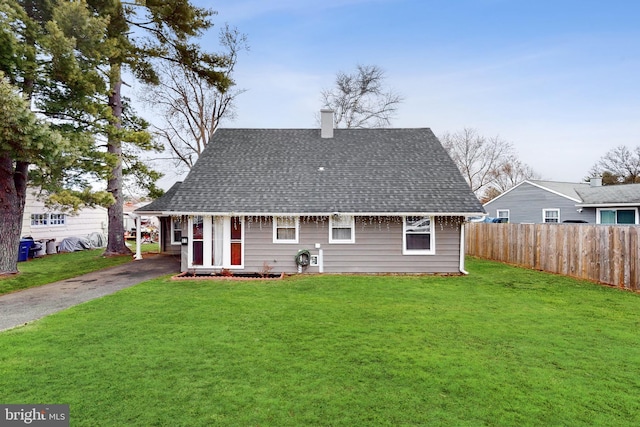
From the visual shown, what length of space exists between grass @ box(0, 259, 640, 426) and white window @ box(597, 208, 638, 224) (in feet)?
43.6

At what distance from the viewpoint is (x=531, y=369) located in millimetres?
4316

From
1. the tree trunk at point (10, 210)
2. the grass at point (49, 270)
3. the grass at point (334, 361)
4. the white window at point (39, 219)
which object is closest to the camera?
the grass at point (334, 361)

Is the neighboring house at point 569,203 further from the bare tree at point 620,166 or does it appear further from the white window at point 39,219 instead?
the white window at point 39,219

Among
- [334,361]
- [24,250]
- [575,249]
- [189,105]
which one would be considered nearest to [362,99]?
[189,105]

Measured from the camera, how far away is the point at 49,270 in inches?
509

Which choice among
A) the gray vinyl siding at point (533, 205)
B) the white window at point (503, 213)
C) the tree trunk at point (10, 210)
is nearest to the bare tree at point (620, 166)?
the white window at point (503, 213)

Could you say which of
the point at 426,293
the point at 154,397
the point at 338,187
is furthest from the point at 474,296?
the point at 154,397

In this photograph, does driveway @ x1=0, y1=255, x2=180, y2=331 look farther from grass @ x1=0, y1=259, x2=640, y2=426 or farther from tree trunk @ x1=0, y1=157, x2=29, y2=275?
tree trunk @ x1=0, y1=157, x2=29, y2=275

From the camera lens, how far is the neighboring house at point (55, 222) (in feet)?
58.8

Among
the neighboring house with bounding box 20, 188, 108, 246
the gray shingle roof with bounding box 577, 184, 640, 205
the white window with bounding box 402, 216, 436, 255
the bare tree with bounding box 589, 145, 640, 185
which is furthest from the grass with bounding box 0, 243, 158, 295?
the bare tree with bounding box 589, 145, 640, 185

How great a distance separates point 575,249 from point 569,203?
11897 millimetres

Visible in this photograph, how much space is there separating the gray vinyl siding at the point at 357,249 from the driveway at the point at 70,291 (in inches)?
142

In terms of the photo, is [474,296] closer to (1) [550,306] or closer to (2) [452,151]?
(1) [550,306]

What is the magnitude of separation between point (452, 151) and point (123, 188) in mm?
33795
